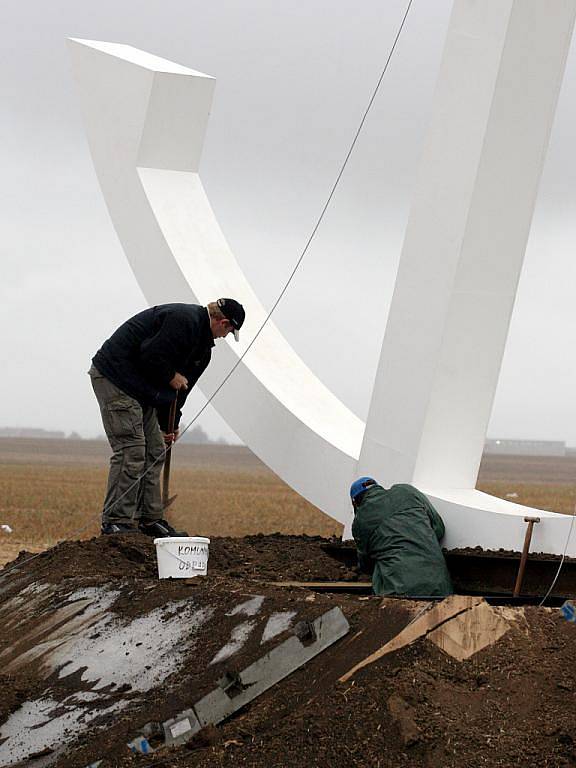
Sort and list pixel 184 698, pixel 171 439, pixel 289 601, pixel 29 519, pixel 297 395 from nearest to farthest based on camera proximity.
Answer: pixel 184 698 < pixel 289 601 < pixel 171 439 < pixel 297 395 < pixel 29 519

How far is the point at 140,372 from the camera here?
6250 millimetres

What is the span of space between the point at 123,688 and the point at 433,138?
11.0ft

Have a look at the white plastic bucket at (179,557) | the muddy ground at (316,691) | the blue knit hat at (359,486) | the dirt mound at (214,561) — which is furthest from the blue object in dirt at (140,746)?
the blue knit hat at (359,486)

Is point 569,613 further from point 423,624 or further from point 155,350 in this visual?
point 155,350

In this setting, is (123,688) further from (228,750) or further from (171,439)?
(171,439)

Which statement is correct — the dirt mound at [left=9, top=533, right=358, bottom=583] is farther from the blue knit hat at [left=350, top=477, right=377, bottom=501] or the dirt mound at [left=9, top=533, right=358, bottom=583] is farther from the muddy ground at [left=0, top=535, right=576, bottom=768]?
the muddy ground at [left=0, top=535, right=576, bottom=768]

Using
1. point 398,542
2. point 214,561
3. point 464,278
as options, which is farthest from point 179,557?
point 464,278

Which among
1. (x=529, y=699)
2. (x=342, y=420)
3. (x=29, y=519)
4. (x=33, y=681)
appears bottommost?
(x=29, y=519)

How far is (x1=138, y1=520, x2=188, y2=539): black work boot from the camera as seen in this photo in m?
6.52

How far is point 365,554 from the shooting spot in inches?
215

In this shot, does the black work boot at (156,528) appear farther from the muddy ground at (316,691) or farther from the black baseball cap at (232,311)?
the muddy ground at (316,691)

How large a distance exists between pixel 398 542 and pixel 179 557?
1029mm

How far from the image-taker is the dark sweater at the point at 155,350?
6105 millimetres

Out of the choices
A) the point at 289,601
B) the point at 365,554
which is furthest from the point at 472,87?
the point at 289,601
